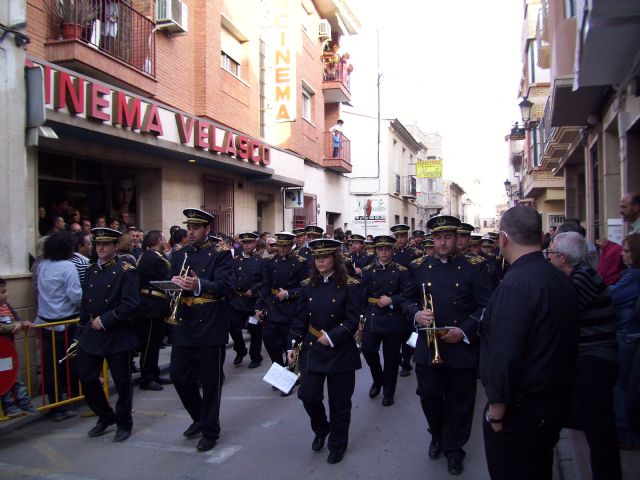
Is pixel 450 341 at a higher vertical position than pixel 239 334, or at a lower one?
higher

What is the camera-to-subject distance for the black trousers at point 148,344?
7.30 m

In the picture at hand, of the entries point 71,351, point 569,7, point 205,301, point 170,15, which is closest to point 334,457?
point 205,301

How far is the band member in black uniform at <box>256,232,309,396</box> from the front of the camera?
7430 mm

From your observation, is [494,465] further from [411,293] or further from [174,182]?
[174,182]

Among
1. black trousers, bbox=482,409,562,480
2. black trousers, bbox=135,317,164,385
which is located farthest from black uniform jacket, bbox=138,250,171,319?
black trousers, bbox=482,409,562,480

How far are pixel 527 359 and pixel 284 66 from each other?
15.2 meters

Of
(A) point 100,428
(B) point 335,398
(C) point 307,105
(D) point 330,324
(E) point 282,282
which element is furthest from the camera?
(C) point 307,105

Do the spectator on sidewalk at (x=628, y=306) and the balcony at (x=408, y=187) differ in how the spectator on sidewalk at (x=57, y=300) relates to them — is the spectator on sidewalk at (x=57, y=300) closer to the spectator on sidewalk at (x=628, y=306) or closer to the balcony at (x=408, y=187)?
the spectator on sidewalk at (x=628, y=306)

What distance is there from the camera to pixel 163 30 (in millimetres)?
11945

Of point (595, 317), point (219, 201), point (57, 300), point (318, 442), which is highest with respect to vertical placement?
point (219, 201)

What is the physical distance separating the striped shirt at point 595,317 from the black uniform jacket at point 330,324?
189cm

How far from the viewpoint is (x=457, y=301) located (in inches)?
183

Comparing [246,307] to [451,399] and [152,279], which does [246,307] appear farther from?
[451,399]

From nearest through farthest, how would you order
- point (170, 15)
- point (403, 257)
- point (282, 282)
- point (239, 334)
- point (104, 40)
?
point (282, 282), point (239, 334), point (403, 257), point (104, 40), point (170, 15)
